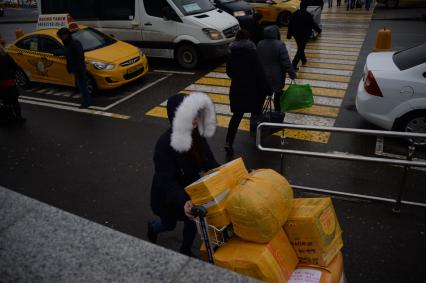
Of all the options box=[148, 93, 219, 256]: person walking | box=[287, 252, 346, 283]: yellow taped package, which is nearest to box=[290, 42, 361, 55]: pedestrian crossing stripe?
box=[148, 93, 219, 256]: person walking

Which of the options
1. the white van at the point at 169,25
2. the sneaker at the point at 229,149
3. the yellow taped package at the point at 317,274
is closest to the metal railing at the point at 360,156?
the yellow taped package at the point at 317,274

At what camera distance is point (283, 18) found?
54.5 ft

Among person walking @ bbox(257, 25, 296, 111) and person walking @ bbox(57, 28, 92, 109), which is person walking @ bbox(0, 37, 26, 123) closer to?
person walking @ bbox(57, 28, 92, 109)

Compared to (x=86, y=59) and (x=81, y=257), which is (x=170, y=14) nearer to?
(x=86, y=59)

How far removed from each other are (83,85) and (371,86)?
236 inches

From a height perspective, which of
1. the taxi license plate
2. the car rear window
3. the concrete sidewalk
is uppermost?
the car rear window

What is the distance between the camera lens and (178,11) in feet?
35.1

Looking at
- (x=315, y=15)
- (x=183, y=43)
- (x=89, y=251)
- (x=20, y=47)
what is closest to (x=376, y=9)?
(x=315, y=15)

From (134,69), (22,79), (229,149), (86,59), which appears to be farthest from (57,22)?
(229,149)

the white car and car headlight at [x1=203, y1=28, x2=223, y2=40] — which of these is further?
car headlight at [x1=203, y1=28, x2=223, y2=40]

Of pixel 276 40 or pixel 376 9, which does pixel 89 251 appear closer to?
pixel 276 40

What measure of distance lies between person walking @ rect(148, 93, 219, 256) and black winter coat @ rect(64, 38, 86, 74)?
5.94 metres

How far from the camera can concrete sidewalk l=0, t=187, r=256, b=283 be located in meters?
1.81

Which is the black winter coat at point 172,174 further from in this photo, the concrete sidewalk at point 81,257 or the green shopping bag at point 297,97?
the green shopping bag at point 297,97
